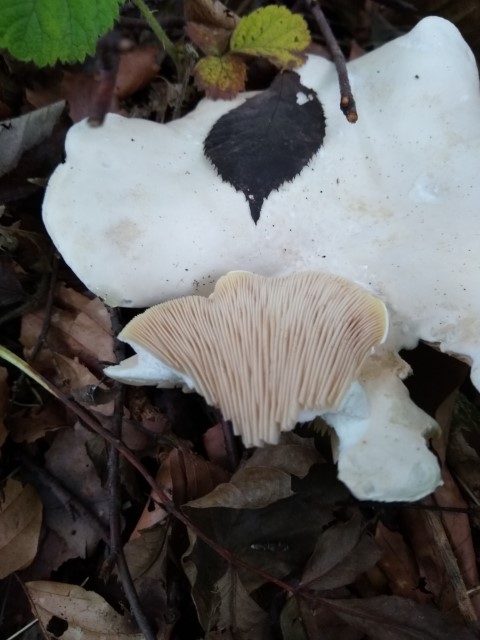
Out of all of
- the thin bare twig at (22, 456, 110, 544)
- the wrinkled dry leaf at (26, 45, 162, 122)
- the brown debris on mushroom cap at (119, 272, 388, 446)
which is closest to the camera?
the brown debris on mushroom cap at (119, 272, 388, 446)

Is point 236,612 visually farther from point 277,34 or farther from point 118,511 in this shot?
point 277,34

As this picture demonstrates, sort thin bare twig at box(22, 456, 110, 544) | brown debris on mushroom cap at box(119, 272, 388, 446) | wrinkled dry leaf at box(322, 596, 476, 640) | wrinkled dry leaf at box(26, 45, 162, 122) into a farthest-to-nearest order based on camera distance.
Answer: wrinkled dry leaf at box(26, 45, 162, 122)
thin bare twig at box(22, 456, 110, 544)
wrinkled dry leaf at box(322, 596, 476, 640)
brown debris on mushroom cap at box(119, 272, 388, 446)

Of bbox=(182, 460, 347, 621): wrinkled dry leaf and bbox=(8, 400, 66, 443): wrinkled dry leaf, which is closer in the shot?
bbox=(182, 460, 347, 621): wrinkled dry leaf

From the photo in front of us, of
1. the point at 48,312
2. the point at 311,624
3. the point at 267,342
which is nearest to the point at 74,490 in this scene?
the point at 48,312

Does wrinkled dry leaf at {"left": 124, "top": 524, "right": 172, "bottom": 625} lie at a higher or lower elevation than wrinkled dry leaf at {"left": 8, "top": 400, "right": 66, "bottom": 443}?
lower

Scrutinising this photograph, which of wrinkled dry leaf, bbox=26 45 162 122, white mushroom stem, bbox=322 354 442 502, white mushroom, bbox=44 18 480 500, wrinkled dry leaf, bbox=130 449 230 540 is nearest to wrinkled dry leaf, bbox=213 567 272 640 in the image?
wrinkled dry leaf, bbox=130 449 230 540

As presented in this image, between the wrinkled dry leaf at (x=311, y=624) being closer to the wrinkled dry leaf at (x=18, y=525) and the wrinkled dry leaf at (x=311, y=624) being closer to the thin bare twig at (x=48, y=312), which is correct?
the wrinkled dry leaf at (x=18, y=525)

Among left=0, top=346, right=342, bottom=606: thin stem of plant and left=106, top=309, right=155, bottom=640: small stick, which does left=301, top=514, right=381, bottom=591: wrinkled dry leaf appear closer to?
left=0, top=346, right=342, bottom=606: thin stem of plant

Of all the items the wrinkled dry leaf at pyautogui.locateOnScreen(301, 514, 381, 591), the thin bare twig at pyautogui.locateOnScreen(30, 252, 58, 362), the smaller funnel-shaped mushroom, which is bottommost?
the wrinkled dry leaf at pyautogui.locateOnScreen(301, 514, 381, 591)

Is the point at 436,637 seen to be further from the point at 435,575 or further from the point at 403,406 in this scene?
the point at 403,406
